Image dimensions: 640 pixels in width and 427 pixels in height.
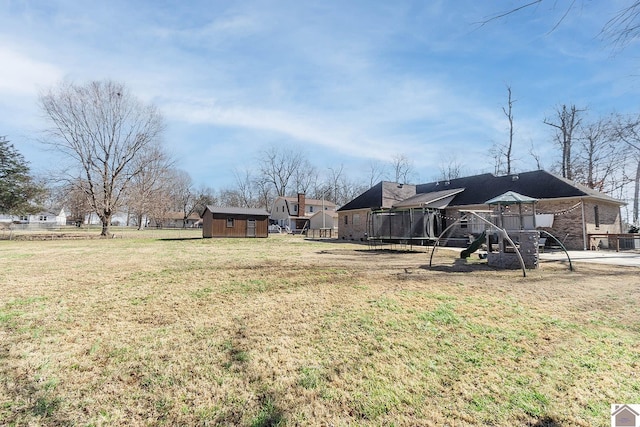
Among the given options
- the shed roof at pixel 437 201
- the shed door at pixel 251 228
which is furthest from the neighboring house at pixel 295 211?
the shed roof at pixel 437 201

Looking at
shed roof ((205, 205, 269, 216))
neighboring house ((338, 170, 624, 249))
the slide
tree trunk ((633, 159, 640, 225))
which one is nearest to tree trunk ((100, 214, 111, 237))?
shed roof ((205, 205, 269, 216))

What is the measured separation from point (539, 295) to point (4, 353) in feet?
28.3

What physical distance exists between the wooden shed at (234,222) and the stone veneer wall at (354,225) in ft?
23.7

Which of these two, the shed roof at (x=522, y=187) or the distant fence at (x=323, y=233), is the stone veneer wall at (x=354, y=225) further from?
the shed roof at (x=522, y=187)

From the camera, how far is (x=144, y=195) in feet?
104

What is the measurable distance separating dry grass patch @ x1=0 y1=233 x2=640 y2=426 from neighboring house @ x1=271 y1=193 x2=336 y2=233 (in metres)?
36.9

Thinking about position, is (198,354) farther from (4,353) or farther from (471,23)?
(471,23)

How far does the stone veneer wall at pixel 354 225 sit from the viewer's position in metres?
24.9

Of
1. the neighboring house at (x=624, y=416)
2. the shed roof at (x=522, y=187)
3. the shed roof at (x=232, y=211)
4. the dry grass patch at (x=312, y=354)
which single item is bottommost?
the neighboring house at (x=624, y=416)

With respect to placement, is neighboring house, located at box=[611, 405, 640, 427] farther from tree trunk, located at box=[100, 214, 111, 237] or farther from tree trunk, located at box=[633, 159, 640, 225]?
tree trunk, located at box=[633, 159, 640, 225]

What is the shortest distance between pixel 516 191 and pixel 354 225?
1220 centimetres

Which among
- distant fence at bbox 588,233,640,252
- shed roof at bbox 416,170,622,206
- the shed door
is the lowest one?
distant fence at bbox 588,233,640,252

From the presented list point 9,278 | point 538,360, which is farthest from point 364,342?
point 9,278

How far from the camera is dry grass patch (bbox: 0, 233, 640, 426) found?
2686mm
